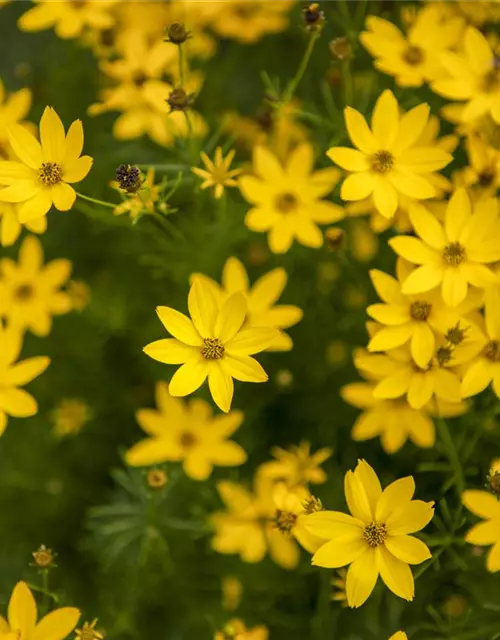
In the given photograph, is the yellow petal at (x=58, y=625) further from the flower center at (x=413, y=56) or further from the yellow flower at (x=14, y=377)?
the flower center at (x=413, y=56)

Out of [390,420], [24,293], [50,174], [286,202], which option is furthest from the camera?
[24,293]

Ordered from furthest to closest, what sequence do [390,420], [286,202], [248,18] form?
[248,18]
[286,202]
[390,420]

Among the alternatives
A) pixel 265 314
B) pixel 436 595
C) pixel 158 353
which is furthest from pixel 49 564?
pixel 436 595

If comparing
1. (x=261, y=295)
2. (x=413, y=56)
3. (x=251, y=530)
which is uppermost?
(x=413, y=56)

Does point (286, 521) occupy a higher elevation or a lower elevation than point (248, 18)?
lower

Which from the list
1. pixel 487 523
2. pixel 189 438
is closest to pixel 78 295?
pixel 189 438

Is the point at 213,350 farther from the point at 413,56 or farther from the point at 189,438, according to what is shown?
the point at 413,56
